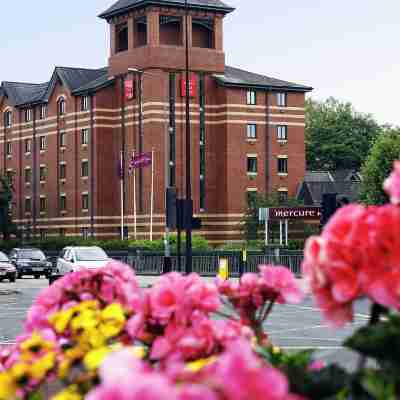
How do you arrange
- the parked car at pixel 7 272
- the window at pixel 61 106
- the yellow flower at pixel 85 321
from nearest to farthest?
the yellow flower at pixel 85 321 < the parked car at pixel 7 272 < the window at pixel 61 106

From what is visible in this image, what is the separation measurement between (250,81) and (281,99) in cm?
340

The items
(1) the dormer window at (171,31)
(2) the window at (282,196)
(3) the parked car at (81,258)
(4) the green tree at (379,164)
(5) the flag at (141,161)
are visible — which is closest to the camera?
(3) the parked car at (81,258)

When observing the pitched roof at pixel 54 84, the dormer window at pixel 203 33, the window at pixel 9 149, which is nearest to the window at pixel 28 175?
the window at pixel 9 149

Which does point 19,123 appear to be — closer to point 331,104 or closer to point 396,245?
point 331,104

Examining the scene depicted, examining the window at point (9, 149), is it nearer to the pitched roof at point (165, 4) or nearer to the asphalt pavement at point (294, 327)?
the pitched roof at point (165, 4)

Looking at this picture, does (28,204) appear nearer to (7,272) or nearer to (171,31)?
(171,31)

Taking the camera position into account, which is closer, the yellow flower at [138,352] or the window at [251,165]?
the yellow flower at [138,352]

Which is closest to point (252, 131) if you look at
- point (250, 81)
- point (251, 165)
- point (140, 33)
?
point (251, 165)

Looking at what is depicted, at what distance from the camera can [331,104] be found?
432 feet

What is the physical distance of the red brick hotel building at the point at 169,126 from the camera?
81.7m

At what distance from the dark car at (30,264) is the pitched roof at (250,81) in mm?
29388

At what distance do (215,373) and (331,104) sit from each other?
13035cm

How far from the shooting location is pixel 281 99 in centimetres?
8756

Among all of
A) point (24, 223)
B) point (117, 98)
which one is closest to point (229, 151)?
point (117, 98)
